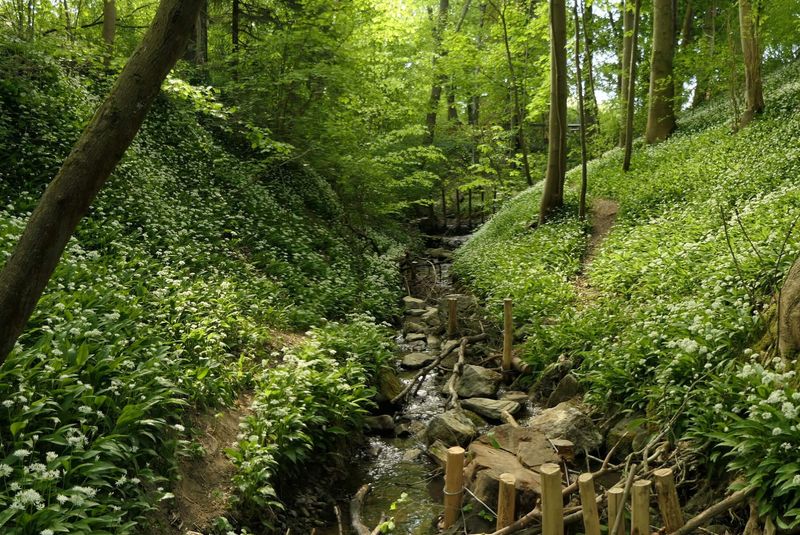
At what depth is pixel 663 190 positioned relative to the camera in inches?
530

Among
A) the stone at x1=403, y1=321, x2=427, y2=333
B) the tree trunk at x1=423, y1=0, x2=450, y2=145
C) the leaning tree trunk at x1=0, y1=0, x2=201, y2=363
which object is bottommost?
the stone at x1=403, y1=321, x2=427, y2=333

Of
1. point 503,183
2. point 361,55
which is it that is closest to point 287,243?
point 361,55

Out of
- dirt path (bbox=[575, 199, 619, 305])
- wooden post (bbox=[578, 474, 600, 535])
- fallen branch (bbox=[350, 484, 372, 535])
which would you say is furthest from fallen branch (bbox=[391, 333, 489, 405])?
wooden post (bbox=[578, 474, 600, 535])

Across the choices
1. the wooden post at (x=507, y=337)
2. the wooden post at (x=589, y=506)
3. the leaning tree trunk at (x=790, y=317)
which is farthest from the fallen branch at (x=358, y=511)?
the leaning tree trunk at (x=790, y=317)

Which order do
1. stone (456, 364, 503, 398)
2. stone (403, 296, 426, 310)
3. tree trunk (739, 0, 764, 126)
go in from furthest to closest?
1. stone (403, 296, 426, 310)
2. tree trunk (739, 0, 764, 126)
3. stone (456, 364, 503, 398)

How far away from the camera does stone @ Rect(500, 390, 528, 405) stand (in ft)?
26.9

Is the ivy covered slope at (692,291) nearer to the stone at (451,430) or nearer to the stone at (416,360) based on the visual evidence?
the stone at (451,430)

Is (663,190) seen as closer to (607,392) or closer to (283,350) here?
(607,392)

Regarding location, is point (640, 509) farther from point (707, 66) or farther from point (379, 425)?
point (707, 66)

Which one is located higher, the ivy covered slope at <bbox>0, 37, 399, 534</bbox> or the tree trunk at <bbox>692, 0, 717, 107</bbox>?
the tree trunk at <bbox>692, 0, 717, 107</bbox>

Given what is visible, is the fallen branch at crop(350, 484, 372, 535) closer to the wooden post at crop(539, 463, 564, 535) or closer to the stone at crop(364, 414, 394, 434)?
the stone at crop(364, 414, 394, 434)

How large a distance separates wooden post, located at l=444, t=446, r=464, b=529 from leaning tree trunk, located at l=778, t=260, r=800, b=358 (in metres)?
3.22

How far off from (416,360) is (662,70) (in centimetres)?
1420

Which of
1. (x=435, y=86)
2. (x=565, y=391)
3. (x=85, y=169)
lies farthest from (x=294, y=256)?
(x=435, y=86)
